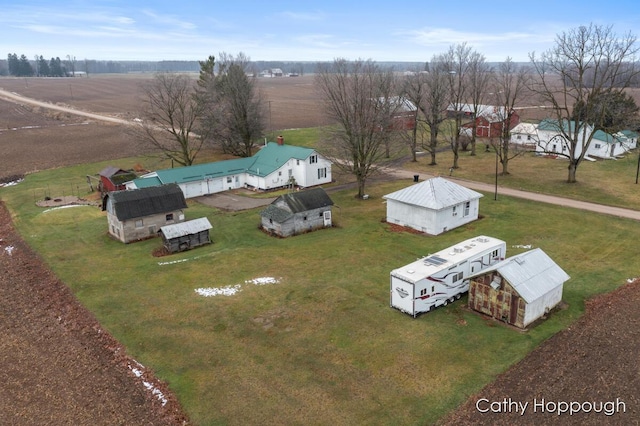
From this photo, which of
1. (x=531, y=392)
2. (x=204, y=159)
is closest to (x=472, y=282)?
(x=531, y=392)

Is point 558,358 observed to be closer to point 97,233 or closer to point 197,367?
point 197,367

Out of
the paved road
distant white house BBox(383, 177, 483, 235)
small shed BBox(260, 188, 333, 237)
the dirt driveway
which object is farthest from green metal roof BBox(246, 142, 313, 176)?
distant white house BBox(383, 177, 483, 235)

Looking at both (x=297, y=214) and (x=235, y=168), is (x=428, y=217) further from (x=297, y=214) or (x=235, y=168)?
(x=235, y=168)

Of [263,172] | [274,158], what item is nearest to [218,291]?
[263,172]

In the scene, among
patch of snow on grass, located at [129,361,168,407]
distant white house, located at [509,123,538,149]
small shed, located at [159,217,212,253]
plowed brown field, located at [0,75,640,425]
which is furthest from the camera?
distant white house, located at [509,123,538,149]

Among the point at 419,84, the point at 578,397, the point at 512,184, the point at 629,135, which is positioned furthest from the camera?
the point at 629,135

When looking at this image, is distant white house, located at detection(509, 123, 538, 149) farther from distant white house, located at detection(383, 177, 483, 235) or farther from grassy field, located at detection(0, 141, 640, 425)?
distant white house, located at detection(383, 177, 483, 235)
